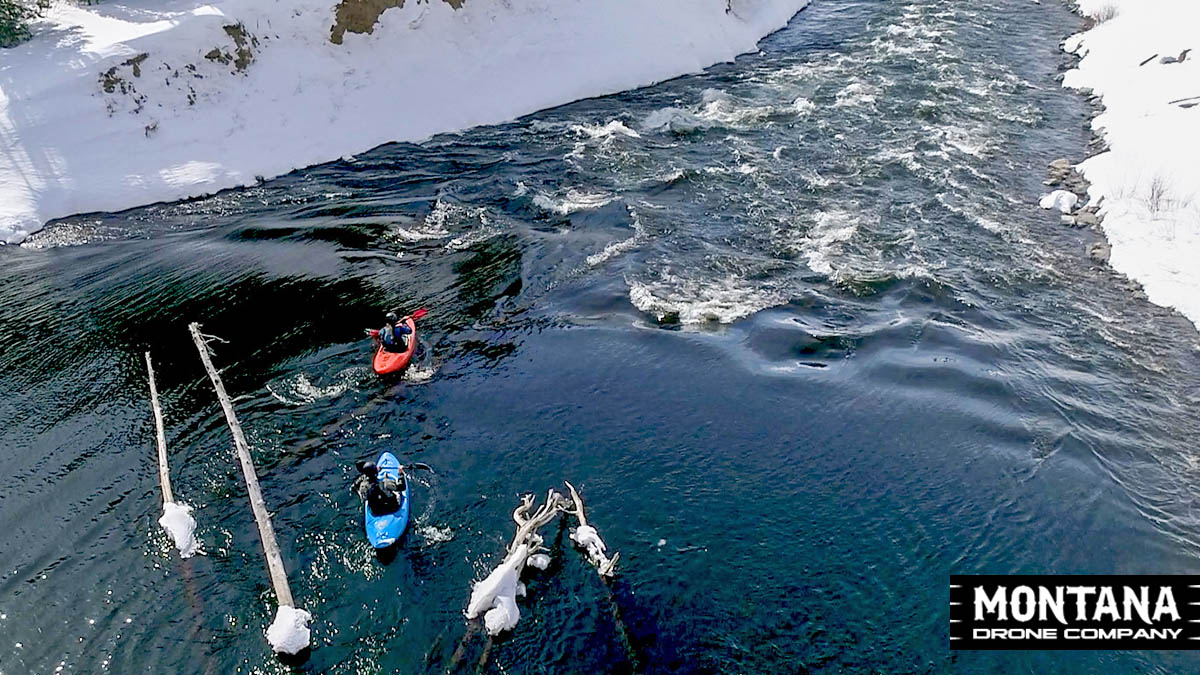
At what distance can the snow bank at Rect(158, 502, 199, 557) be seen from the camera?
11812 millimetres

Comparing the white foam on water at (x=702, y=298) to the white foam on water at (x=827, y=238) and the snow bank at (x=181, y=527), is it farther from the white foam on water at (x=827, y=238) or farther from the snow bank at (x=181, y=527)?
the snow bank at (x=181, y=527)

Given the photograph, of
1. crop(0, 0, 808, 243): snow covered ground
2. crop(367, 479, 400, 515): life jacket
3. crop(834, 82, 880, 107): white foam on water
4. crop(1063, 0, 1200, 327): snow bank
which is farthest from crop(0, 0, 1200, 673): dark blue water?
crop(834, 82, 880, 107): white foam on water

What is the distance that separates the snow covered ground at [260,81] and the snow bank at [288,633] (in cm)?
1560

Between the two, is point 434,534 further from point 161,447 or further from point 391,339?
point 161,447

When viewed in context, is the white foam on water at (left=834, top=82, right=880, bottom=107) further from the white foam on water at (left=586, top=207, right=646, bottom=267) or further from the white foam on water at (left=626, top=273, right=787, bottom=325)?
the white foam on water at (left=626, top=273, right=787, bottom=325)

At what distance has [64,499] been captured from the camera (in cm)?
1296

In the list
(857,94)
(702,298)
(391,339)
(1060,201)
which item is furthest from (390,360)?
(857,94)

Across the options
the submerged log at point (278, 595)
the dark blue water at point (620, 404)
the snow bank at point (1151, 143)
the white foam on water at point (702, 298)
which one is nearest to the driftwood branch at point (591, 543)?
the dark blue water at point (620, 404)

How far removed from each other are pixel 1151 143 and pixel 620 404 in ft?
56.6

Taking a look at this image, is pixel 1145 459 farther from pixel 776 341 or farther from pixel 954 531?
pixel 776 341

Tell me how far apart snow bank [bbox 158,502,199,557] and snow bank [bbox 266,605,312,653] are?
2330 mm

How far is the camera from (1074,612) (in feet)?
36.7

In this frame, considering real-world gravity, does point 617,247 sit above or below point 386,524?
above

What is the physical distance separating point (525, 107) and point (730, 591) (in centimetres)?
1988
